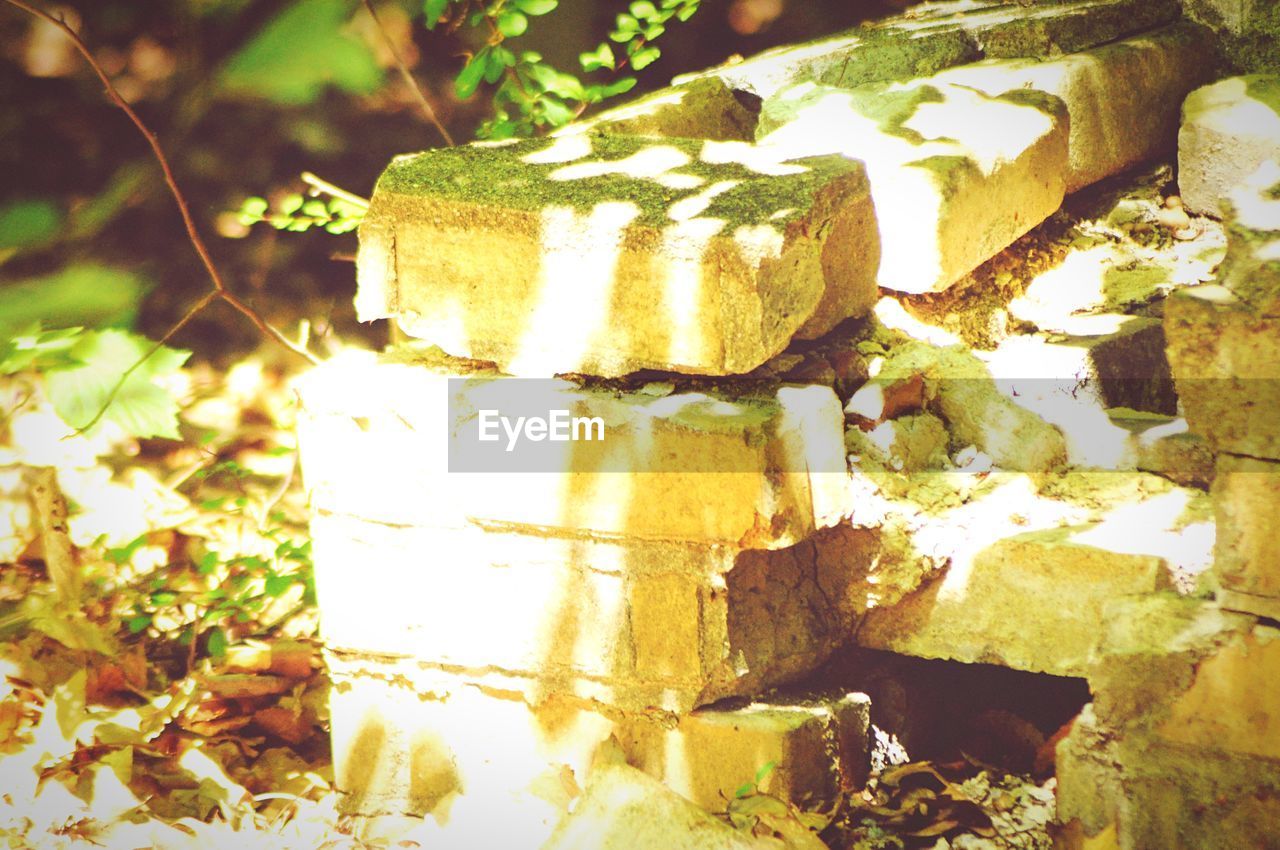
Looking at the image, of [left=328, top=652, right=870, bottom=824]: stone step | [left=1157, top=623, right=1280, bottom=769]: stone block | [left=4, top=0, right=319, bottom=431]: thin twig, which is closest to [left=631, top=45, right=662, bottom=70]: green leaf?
[left=4, top=0, right=319, bottom=431]: thin twig

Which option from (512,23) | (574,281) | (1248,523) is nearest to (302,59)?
(512,23)

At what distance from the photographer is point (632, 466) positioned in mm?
1763

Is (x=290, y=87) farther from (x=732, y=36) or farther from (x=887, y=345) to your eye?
(x=887, y=345)

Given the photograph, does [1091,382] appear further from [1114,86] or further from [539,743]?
[539,743]

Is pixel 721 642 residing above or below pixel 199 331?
below

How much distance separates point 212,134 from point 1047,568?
263 cm

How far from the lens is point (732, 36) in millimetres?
3504

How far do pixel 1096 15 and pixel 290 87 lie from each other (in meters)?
2.26

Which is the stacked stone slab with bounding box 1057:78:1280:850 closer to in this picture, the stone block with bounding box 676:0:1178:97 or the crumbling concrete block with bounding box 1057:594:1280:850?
the crumbling concrete block with bounding box 1057:594:1280:850

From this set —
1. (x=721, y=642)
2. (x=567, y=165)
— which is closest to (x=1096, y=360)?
(x=721, y=642)

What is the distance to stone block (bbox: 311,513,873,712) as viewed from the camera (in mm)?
1824

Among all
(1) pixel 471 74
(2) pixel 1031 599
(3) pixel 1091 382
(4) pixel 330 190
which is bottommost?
(2) pixel 1031 599

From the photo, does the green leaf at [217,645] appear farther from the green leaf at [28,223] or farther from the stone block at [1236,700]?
the stone block at [1236,700]

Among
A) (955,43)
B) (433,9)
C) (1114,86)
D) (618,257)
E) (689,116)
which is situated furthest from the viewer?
(433,9)
